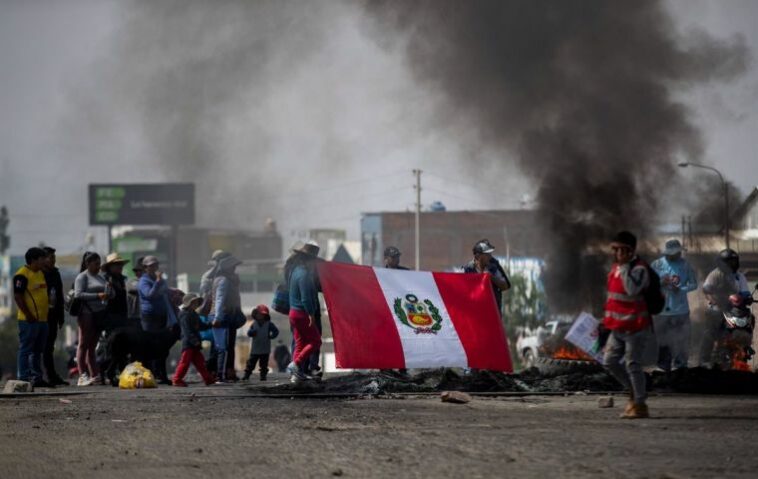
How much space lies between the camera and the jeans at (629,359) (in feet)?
35.6

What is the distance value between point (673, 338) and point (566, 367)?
175 cm

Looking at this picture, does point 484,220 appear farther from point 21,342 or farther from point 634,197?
point 21,342

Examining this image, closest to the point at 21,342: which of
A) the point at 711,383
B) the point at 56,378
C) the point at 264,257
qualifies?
the point at 56,378

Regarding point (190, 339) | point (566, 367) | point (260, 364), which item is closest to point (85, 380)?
point (190, 339)

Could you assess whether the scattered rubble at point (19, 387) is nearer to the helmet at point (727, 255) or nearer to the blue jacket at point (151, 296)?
the blue jacket at point (151, 296)

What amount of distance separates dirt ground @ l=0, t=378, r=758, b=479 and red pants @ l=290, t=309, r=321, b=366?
199 cm

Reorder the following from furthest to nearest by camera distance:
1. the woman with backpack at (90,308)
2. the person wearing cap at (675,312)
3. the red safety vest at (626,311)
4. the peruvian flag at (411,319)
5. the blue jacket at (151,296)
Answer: the blue jacket at (151,296)
the woman with backpack at (90,308)
the person wearing cap at (675,312)
the peruvian flag at (411,319)
the red safety vest at (626,311)

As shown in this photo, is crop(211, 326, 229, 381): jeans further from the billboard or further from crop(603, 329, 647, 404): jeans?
the billboard

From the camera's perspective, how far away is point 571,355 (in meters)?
17.6

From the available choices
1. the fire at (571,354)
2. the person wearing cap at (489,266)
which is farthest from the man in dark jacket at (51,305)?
the fire at (571,354)

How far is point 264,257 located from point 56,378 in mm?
122253

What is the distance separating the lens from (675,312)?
17109 mm

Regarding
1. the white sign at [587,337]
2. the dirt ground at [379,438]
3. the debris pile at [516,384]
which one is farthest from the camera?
the debris pile at [516,384]

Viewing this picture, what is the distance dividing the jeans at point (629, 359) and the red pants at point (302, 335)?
4899 millimetres
